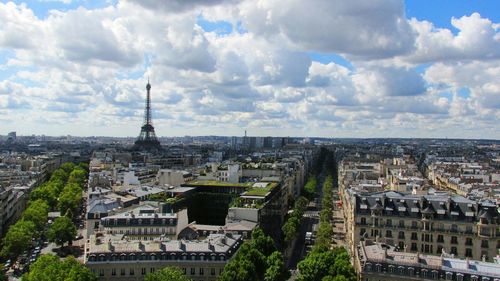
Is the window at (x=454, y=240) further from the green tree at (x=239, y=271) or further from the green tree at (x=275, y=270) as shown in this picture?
the green tree at (x=239, y=271)

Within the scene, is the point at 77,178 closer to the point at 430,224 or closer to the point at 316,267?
the point at 430,224

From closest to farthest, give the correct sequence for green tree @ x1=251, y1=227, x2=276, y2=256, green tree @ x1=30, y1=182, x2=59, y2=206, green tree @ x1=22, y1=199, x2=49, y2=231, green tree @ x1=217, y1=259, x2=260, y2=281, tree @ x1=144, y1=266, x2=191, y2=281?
1. tree @ x1=144, y1=266, x2=191, y2=281
2. green tree @ x1=217, y1=259, x2=260, y2=281
3. green tree @ x1=251, y1=227, x2=276, y2=256
4. green tree @ x1=22, y1=199, x2=49, y2=231
5. green tree @ x1=30, y1=182, x2=59, y2=206

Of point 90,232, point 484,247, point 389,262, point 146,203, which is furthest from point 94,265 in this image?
point 484,247

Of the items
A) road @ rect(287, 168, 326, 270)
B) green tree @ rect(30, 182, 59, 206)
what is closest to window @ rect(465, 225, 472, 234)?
road @ rect(287, 168, 326, 270)

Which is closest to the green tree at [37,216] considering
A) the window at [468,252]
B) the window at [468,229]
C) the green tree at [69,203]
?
the green tree at [69,203]

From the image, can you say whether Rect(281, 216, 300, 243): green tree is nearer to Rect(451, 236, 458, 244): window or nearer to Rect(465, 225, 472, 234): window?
Rect(451, 236, 458, 244): window

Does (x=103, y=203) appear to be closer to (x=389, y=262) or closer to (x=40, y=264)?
(x=40, y=264)

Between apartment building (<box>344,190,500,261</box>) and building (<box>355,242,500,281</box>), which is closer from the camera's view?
building (<box>355,242,500,281</box>)
